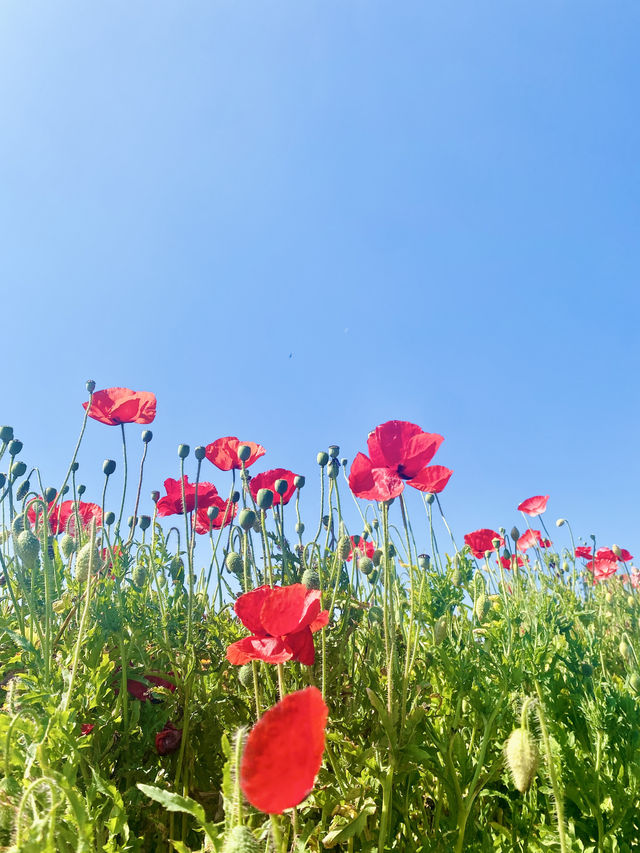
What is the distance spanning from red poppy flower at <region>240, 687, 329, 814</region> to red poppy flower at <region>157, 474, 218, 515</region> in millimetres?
2022

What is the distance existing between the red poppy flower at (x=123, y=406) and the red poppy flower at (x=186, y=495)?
13.0 inches

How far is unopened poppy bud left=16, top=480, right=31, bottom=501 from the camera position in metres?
2.65

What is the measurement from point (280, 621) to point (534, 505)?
3.47m

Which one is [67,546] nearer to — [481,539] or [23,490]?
[23,490]

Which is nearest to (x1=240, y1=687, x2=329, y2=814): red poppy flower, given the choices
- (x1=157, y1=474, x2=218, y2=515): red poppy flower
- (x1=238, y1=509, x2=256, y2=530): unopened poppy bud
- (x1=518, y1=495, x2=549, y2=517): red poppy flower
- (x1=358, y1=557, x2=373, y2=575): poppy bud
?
(x1=238, y1=509, x2=256, y2=530): unopened poppy bud

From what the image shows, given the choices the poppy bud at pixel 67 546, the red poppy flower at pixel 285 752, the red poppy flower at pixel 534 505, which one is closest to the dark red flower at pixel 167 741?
the poppy bud at pixel 67 546

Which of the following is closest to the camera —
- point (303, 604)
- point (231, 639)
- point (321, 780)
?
point (303, 604)

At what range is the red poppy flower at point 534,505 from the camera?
430 centimetres

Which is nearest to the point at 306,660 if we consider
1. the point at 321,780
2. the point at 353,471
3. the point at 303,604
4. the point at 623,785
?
the point at 303,604

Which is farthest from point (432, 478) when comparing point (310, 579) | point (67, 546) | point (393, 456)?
point (67, 546)

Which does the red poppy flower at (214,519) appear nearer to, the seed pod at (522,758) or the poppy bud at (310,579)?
the poppy bud at (310,579)

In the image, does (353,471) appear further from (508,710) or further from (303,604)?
(508,710)

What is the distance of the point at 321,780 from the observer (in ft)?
5.17

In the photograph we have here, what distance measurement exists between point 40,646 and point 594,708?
159cm
